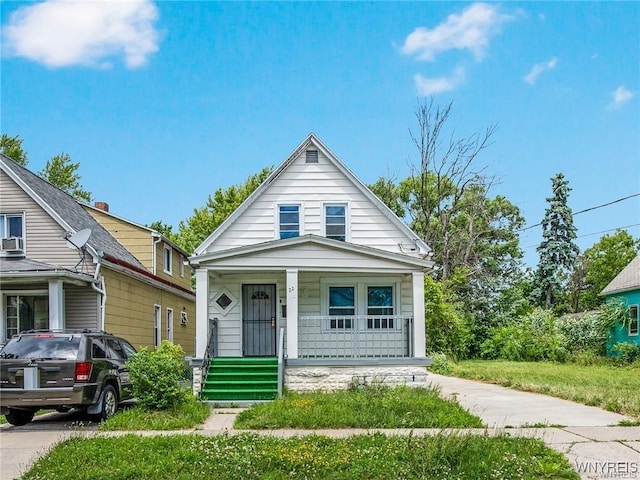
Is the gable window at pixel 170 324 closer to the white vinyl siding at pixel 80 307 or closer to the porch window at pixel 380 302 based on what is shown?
the white vinyl siding at pixel 80 307

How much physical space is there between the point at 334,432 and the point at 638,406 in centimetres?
625

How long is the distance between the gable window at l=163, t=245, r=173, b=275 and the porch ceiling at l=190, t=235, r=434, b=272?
973 centimetres

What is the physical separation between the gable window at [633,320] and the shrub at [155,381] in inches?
902

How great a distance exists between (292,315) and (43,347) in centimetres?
588

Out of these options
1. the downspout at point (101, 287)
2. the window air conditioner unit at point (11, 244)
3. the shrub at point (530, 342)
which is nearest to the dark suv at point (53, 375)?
the downspout at point (101, 287)

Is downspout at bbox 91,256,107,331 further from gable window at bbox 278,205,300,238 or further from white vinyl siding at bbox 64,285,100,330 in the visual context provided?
gable window at bbox 278,205,300,238

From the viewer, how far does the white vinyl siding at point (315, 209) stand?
1809 centimetres

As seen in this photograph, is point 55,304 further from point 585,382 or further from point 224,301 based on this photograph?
point 585,382

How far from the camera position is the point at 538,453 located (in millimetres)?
8438

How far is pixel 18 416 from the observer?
11727 millimetres

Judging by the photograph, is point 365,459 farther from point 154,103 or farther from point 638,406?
point 154,103

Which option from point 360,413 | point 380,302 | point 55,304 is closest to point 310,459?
point 360,413

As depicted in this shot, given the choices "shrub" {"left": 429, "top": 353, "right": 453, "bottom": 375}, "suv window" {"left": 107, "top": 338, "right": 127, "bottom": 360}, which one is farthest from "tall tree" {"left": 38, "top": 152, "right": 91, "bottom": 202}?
"suv window" {"left": 107, "top": 338, "right": 127, "bottom": 360}

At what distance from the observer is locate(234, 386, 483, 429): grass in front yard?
10.6 meters
